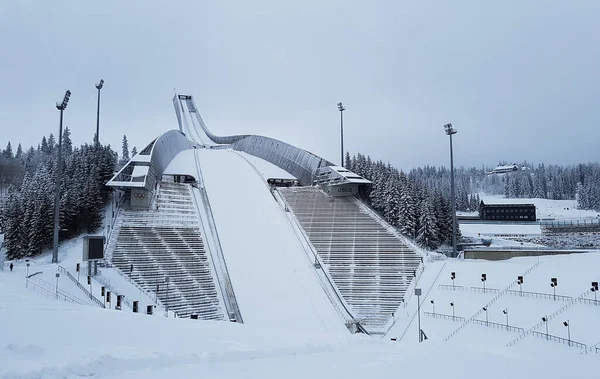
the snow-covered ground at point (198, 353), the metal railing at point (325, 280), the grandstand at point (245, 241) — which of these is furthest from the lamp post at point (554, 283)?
the snow-covered ground at point (198, 353)

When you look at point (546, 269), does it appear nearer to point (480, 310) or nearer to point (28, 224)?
point (480, 310)

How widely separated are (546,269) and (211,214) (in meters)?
22.3

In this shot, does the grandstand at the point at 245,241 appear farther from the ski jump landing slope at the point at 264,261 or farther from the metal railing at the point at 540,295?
the metal railing at the point at 540,295

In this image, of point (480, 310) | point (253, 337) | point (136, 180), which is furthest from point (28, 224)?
point (480, 310)

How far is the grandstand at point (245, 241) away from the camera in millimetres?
23047

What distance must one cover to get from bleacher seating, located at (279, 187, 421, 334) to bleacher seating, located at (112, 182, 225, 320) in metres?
7.04

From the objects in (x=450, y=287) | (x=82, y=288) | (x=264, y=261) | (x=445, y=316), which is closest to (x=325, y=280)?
(x=264, y=261)

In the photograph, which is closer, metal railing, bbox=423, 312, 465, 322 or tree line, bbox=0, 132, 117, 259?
metal railing, bbox=423, 312, 465, 322

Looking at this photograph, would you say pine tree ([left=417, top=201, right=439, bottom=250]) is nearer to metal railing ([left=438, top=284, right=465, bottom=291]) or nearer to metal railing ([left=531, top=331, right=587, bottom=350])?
metal railing ([left=438, top=284, right=465, bottom=291])

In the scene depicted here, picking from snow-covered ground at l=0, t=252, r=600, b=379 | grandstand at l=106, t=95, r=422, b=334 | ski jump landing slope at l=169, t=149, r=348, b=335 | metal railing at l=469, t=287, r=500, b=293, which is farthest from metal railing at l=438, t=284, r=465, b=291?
snow-covered ground at l=0, t=252, r=600, b=379

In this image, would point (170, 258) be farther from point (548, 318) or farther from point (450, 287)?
point (548, 318)

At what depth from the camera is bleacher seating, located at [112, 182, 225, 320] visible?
2242 centimetres

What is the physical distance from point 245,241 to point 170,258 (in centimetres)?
571

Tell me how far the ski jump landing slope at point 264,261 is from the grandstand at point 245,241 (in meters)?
0.12
